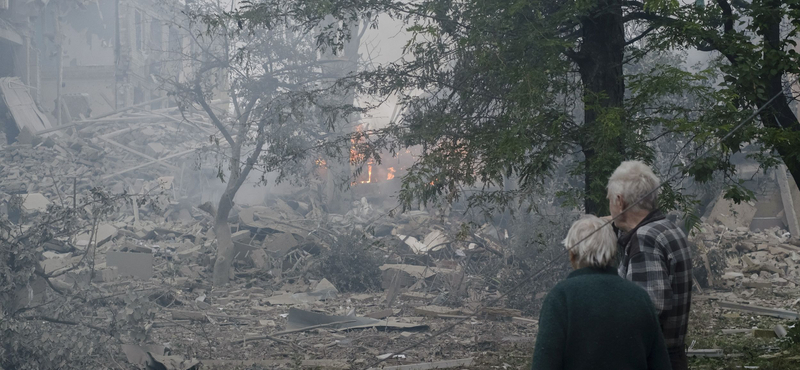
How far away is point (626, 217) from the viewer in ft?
9.61

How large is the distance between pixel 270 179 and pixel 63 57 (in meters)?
13.9

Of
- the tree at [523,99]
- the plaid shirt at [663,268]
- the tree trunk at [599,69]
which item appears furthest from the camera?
the tree trunk at [599,69]

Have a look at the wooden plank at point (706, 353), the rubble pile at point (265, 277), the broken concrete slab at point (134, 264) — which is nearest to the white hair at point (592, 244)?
the rubble pile at point (265, 277)

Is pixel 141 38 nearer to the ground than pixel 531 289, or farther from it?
farther from it

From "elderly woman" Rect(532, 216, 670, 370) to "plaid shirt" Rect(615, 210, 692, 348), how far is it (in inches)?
19.9

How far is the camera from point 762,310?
9484 mm

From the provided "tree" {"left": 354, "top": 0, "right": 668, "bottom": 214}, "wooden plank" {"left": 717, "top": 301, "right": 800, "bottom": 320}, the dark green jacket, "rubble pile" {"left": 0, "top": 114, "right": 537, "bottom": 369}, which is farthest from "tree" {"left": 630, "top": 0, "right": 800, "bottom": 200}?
"wooden plank" {"left": 717, "top": 301, "right": 800, "bottom": 320}

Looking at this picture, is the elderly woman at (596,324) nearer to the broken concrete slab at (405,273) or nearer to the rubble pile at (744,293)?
the rubble pile at (744,293)

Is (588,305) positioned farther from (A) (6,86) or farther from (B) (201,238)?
(A) (6,86)

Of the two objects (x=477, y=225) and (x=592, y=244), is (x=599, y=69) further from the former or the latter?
(x=592, y=244)

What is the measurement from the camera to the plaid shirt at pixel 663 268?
2699 mm

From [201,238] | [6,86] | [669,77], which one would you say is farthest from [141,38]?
[669,77]

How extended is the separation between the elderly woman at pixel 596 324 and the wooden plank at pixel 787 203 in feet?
55.0

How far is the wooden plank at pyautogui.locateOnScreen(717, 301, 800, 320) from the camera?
354 inches
